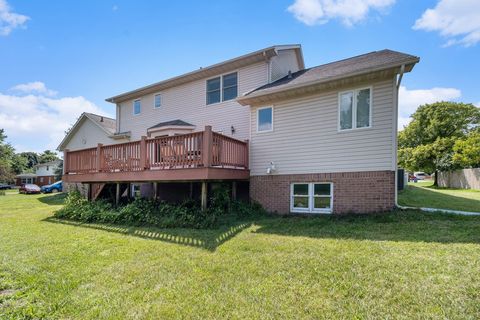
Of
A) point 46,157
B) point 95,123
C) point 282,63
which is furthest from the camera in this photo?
point 46,157

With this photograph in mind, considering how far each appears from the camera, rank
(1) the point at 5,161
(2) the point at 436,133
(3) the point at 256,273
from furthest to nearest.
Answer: (1) the point at 5,161 → (2) the point at 436,133 → (3) the point at 256,273

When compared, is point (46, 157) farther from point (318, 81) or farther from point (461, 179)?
point (461, 179)

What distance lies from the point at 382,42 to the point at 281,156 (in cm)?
784

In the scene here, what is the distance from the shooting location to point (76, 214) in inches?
374

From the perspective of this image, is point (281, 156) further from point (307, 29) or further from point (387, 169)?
point (307, 29)

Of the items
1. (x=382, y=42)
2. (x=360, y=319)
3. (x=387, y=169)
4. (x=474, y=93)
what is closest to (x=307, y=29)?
(x=382, y=42)

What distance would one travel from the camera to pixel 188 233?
→ 6656 mm

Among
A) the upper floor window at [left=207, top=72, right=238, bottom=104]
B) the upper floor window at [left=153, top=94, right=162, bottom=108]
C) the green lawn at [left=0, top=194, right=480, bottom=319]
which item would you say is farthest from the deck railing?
the upper floor window at [left=153, top=94, right=162, bottom=108]

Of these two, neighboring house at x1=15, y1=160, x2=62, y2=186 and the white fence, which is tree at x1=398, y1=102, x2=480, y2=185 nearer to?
the white fence

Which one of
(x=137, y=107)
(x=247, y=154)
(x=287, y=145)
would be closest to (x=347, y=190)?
(x=287, y=145)

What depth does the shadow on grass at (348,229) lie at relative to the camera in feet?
17.7

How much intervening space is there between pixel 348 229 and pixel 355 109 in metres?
3.85

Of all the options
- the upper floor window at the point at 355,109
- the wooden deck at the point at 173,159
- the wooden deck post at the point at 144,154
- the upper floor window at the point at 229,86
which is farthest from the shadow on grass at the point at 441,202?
the wooden deck post at the point at 144,154

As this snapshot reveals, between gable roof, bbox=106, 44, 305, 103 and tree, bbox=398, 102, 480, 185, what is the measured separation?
20849 millimetres
